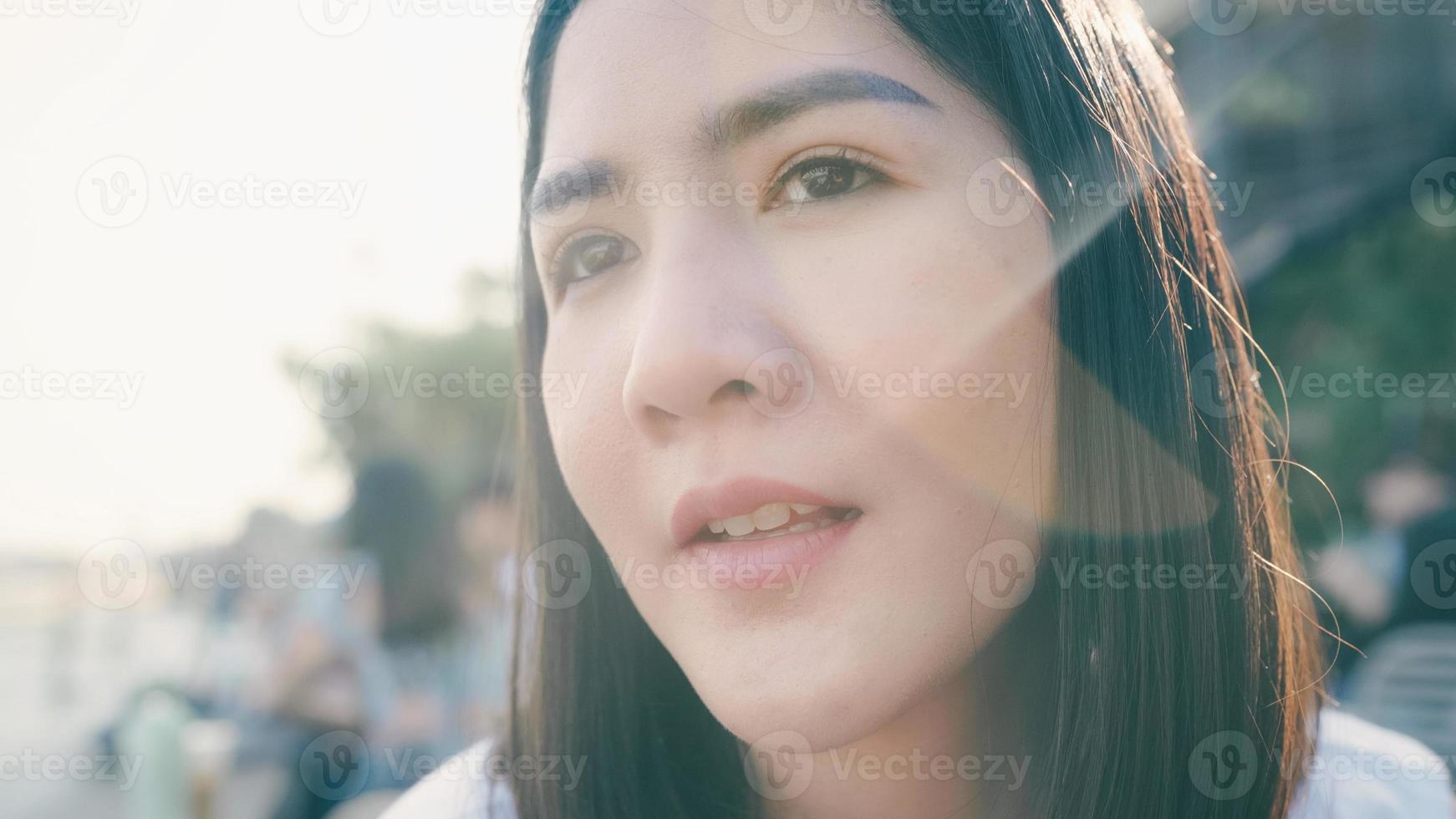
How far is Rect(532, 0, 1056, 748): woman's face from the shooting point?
57.1 inches

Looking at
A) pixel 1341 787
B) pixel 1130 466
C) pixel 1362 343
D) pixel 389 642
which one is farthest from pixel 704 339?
pixel 1362 343

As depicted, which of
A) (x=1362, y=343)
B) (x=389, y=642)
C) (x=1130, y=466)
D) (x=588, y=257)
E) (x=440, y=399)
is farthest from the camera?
(x=440, y=399)

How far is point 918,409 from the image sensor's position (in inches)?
57.4

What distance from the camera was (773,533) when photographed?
150cm

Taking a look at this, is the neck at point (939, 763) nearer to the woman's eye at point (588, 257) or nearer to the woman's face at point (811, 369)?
the woman's face at point (811, 369)

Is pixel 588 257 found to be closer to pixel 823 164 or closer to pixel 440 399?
pixel 823 164

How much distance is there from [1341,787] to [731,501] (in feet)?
5.40

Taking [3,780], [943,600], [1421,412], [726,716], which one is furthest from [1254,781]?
[3,780]

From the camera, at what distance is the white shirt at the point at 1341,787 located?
2.06 m

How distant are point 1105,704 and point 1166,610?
216 millimetres

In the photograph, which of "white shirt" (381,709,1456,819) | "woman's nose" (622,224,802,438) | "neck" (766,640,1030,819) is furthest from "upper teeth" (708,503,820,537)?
"white shirt" (381,709,1456,819)

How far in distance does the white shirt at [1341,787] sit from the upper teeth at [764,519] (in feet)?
3.27

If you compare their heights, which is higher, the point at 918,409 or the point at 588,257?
the point at 588,257

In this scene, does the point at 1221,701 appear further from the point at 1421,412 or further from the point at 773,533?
the point at 1421,412
